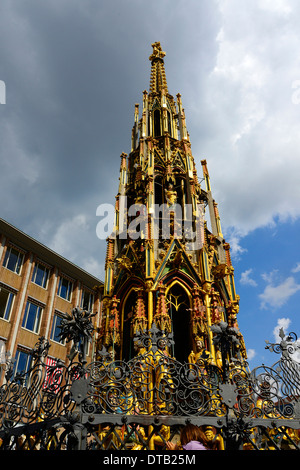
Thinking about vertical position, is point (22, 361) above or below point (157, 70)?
below

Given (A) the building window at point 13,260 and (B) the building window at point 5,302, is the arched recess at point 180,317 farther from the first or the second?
(A) the building window at point 13,260

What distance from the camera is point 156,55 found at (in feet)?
96.4

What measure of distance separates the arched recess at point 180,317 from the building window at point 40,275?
15708 mm

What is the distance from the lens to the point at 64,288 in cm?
3058

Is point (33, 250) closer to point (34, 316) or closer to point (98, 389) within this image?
point (34, 316)

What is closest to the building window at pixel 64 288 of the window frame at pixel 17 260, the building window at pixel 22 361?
the window frame at pixel 17 260

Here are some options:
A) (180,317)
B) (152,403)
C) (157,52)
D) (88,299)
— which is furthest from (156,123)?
(152,403)

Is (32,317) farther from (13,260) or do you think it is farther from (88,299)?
(88,299)

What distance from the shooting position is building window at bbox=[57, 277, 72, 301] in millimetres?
29994

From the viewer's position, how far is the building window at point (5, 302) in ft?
80.9

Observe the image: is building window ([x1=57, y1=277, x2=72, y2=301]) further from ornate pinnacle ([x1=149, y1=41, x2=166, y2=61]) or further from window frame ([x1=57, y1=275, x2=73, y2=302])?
ornate pinnacle ([x1=149, y1=41, x2=166, y2=61])

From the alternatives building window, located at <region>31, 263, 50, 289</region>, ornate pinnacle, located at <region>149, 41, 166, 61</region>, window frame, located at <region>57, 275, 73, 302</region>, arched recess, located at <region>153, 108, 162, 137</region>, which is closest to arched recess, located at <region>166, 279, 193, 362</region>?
arched recess, located at <region>153, 108, 162, 137</region>

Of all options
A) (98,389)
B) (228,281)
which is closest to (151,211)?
(228,281)

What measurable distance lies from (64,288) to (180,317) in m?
17.2
